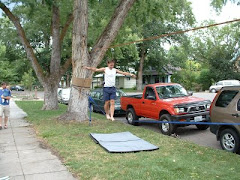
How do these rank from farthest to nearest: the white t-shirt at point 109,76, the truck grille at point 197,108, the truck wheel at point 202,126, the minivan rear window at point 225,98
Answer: the truck wheel at point 202,126, the truck grille at point 197,108, the white t-shirt at point 109,76, the minivan rear window at point 225,98

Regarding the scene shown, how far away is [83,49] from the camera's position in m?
10.7

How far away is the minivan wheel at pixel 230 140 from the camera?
670 cm

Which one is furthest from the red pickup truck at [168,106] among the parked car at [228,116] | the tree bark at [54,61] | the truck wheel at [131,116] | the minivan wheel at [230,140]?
the tree bark at [54,61]

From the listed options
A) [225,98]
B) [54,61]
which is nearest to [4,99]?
[54,61]

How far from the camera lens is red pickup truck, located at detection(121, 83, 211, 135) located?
9.41m

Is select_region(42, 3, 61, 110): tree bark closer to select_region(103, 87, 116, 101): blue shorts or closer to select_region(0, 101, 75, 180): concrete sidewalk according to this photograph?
select_region(0, 101, 75, 180): concrete sidewalk

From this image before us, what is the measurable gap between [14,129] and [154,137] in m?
5.37

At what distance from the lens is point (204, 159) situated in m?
5.87

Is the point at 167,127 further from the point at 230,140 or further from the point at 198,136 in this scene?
the point at 230,140

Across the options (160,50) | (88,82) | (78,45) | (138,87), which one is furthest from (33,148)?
(138,87)

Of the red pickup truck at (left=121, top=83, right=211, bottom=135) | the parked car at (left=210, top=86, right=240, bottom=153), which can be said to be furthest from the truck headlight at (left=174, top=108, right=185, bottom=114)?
the parked car at (left=210, top=86, right=240, bottom=153)

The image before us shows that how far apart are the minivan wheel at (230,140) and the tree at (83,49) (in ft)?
18.3

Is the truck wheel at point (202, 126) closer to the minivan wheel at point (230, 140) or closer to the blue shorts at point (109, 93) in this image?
the minivan wheel at point (230, 140)

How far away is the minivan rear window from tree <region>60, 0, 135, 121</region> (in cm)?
508
